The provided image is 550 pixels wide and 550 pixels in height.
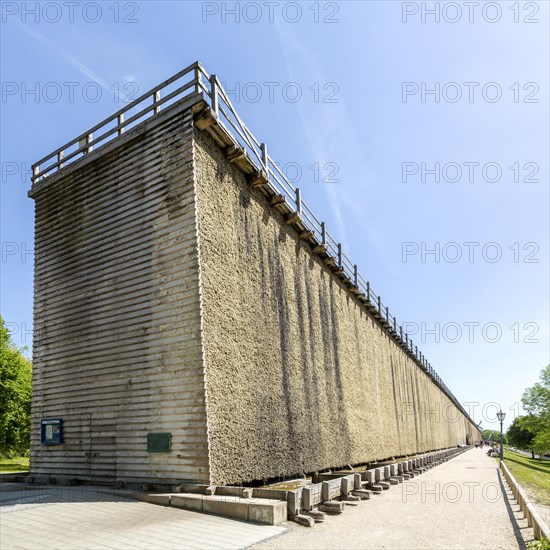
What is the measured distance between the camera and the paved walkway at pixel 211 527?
257 inches

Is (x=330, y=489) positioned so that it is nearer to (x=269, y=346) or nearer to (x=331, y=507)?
(x=331, y=507)

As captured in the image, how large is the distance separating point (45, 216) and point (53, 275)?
2024 millimetres

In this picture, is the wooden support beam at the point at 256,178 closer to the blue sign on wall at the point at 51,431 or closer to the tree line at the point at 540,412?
the blue sign on wall at the point at 51,431

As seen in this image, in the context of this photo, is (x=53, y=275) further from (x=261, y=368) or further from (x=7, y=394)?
(x=7, y=394)

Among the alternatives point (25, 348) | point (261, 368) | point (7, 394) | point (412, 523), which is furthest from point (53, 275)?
point (25, 348)

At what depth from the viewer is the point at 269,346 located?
44.2 feet

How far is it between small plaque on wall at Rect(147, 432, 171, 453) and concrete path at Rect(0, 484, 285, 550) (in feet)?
3.92

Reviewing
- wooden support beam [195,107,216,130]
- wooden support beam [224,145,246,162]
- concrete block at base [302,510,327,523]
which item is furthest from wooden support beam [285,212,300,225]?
concrete block at base [302,510,327,523]

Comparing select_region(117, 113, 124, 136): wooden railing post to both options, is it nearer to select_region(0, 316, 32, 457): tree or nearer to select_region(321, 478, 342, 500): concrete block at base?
select_region(321, 478, 342, 500): concrete block at base

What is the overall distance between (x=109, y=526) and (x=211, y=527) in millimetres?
1520

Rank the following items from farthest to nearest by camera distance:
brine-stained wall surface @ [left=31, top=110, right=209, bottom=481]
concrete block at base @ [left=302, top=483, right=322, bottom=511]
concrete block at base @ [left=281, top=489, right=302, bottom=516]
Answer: brine-stained wall surface @ [left=31, top=110, right=209, bottom=481], concrete block at base @ [left=302, top=483, right=322, bottom=511], concrete block at base @ [left=281, top=489, right=302, bottom=516]

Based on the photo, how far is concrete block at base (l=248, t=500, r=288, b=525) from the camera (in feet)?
26.0

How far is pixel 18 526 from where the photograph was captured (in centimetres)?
698

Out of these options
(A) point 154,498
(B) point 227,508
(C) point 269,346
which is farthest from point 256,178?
(B) point 227,508
